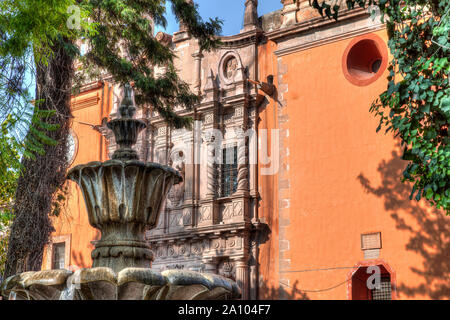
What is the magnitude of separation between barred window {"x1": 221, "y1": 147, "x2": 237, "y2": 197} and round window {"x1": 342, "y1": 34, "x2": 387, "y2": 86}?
11.0ft

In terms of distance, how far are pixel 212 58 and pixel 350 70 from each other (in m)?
3.97

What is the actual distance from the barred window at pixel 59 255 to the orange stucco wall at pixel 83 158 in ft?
0.65

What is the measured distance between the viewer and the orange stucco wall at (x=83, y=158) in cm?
1734

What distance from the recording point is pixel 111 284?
17.5ft

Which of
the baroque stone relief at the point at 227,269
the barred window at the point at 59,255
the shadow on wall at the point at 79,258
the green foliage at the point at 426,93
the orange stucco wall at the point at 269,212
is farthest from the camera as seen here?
the barred window at the point at 59,255

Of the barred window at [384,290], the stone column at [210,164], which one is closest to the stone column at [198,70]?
the stone column at [210,164]

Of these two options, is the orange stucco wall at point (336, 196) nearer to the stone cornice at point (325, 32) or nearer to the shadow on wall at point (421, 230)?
the shadow on wall at point (421, 230)

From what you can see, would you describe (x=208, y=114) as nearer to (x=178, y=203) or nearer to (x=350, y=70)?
(x=178, y=203)

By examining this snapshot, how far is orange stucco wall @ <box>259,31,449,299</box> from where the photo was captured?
12086 mm

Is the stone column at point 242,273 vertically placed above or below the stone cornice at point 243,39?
below

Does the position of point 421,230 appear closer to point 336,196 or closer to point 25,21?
point 336,196

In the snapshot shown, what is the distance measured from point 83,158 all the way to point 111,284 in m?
13.3

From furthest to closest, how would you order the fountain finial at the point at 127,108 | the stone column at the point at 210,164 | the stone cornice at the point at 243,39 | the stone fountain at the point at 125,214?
the stone cornice at the point at 243,39, the stone column at the point at 210,164, the fountain finial at the point at 127,108, the stone fountain at the point at 125,214
